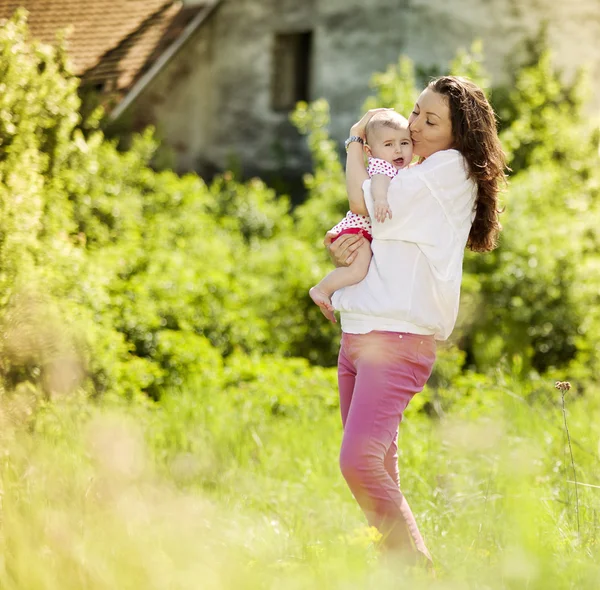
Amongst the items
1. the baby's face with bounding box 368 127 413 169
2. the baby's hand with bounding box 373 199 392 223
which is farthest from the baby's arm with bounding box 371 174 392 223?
the baby's face with bounding box 368 127 413 169

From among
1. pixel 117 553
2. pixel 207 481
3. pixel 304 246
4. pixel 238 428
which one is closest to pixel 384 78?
pixel 304 246

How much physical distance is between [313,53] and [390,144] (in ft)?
39.8

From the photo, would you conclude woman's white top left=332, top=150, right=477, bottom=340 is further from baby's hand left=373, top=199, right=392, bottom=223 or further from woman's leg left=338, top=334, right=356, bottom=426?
woman's leg left=338, top=334, right=356, bottom=426

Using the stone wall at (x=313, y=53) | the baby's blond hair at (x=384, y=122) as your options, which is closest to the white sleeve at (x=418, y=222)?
the baby's blond hair at (x=384, y=122)

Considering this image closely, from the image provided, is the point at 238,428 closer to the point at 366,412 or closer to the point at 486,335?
the point at 366,412

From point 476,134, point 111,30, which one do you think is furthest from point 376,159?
point 111,30

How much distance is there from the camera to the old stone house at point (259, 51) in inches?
558

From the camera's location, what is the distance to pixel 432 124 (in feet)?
10.5

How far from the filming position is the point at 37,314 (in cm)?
552

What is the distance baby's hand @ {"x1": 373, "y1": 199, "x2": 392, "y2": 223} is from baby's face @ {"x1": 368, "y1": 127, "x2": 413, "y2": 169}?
225mm

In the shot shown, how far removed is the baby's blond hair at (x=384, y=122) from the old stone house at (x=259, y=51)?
11.0 m

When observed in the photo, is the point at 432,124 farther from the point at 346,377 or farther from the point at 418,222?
the point at 346,377

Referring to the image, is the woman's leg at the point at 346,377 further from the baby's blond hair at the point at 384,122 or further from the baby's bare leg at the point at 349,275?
the baby's blond hair at the point at 384,122

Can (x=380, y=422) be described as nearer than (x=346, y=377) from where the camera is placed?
Yes
